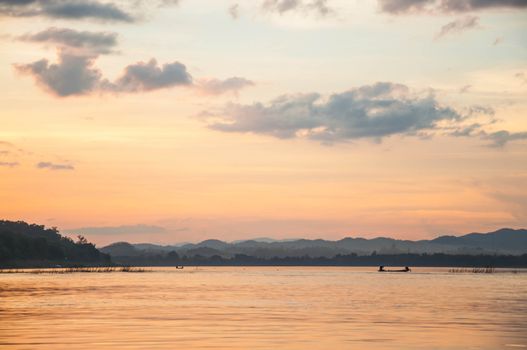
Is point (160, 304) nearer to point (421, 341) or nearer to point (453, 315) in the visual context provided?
point (453, 315)

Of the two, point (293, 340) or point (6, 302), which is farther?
point (6, 302)

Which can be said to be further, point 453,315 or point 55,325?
point 453,315

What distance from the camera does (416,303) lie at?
93.5 metres

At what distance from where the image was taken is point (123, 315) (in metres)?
74.6

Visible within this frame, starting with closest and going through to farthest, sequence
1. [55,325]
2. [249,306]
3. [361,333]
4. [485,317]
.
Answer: [361,333]
[55,325]
[485,317]
[249,306]

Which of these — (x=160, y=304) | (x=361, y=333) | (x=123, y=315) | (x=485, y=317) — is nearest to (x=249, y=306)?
(x=160, y=304)

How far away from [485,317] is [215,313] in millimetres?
22824

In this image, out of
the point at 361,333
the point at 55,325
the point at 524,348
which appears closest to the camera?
the point at 524,348

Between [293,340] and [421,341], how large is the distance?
777cm

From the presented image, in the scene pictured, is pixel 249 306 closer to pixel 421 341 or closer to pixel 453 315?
pixel 453 315

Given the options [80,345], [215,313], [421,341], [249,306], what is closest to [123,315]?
[215,313]

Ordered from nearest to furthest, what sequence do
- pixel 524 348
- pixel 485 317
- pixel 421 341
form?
pixel 524 348 → pixel 421 341 → pixel 485 317

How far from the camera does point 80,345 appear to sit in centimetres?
5122

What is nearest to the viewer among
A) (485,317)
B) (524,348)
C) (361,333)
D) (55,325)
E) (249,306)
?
(524,348)
